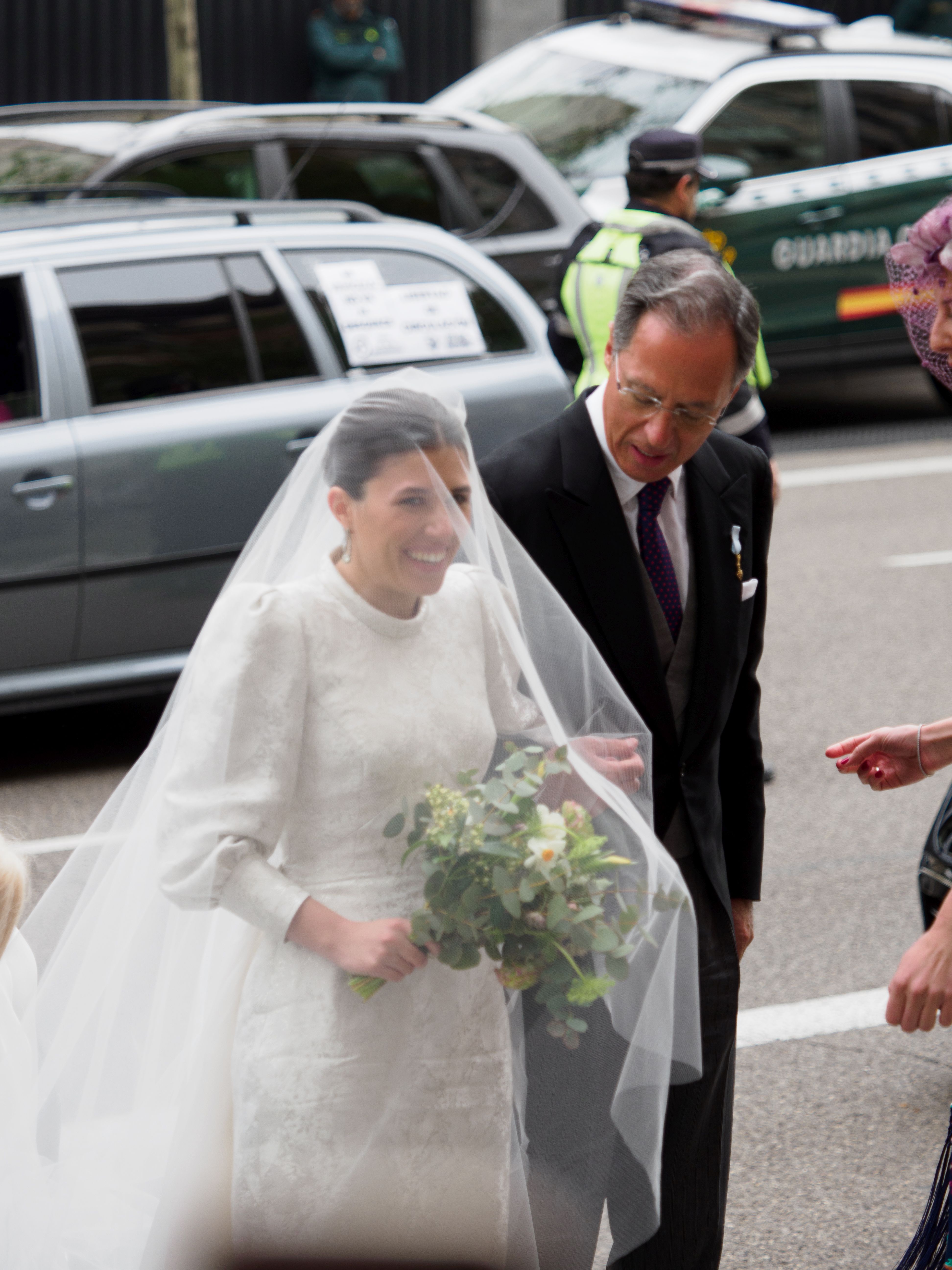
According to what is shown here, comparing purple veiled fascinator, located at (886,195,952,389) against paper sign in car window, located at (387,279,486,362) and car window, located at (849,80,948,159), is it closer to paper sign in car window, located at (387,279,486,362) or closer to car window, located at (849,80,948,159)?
paper sign in car window, located at (387,279,486,362)

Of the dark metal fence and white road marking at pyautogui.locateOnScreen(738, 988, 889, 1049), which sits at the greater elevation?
the dark metal fence

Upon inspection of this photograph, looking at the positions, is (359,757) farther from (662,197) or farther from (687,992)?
(662,197)

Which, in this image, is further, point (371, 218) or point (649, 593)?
point (371, 218)

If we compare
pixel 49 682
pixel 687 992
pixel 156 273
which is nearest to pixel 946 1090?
pixel 687 992

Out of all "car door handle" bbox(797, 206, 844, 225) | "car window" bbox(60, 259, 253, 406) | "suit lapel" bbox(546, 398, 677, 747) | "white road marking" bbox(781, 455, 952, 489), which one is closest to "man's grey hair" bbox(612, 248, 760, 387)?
"suit lapel" bbox(546, 398, 677, 747)

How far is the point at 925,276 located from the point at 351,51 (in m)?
13.4

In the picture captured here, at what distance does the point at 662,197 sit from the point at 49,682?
9.00 ft

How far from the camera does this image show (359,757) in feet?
6.95

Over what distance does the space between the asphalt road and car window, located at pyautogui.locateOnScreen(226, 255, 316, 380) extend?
1476 millimetres

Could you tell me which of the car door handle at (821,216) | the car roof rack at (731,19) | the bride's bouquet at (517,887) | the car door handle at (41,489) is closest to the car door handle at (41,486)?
the car door handle at (41,489)

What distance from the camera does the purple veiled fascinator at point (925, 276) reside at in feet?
8.22

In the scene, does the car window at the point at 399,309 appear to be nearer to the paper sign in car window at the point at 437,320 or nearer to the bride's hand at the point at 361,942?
the paper sign in car window at the point at 437,320

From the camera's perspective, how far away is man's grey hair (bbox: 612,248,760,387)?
8.02 feet

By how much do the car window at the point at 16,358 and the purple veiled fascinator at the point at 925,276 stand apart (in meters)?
3.57
